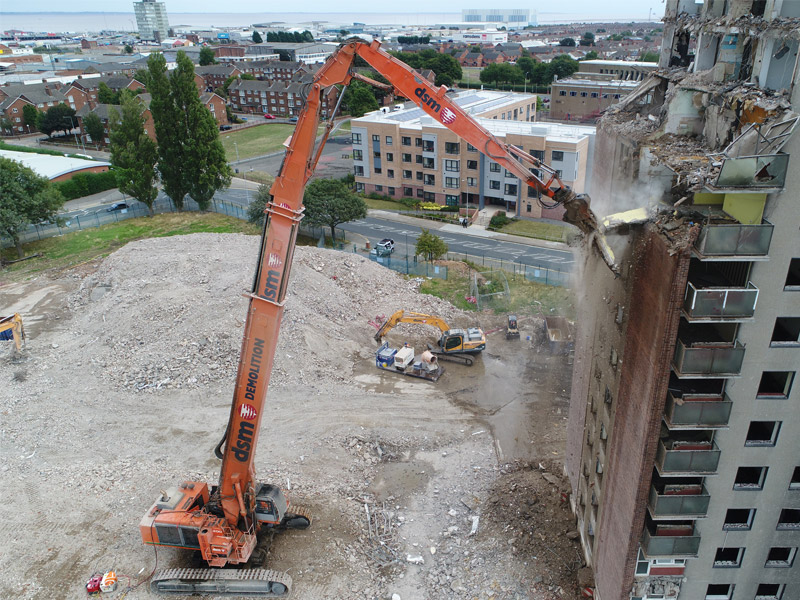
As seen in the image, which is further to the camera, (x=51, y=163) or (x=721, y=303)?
(x=51, y=163)

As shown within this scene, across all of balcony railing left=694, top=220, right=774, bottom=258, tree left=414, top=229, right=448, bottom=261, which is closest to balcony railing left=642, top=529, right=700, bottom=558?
balcony railing left=694, top=220, right=774, bottom=258

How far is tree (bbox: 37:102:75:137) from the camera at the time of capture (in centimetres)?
9975

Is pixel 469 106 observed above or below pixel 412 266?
above

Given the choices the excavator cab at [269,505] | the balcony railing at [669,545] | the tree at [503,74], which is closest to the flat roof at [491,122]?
the excavator cab at [269,505]

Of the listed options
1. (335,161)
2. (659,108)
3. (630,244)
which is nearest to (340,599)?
(630,244)

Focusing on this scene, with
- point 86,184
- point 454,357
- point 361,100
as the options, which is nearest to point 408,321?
point 454,357

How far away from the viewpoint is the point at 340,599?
1958 centimetres

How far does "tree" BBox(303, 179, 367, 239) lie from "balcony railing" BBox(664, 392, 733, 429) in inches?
1674

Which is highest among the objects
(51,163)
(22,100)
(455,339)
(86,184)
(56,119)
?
(22,100)

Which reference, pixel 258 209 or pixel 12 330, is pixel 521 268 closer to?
pixel 258 209

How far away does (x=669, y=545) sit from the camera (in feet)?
50.2

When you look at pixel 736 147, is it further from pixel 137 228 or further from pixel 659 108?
pixel 137 228

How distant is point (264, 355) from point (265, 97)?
114002mm

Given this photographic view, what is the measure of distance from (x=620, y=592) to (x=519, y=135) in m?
49.7
